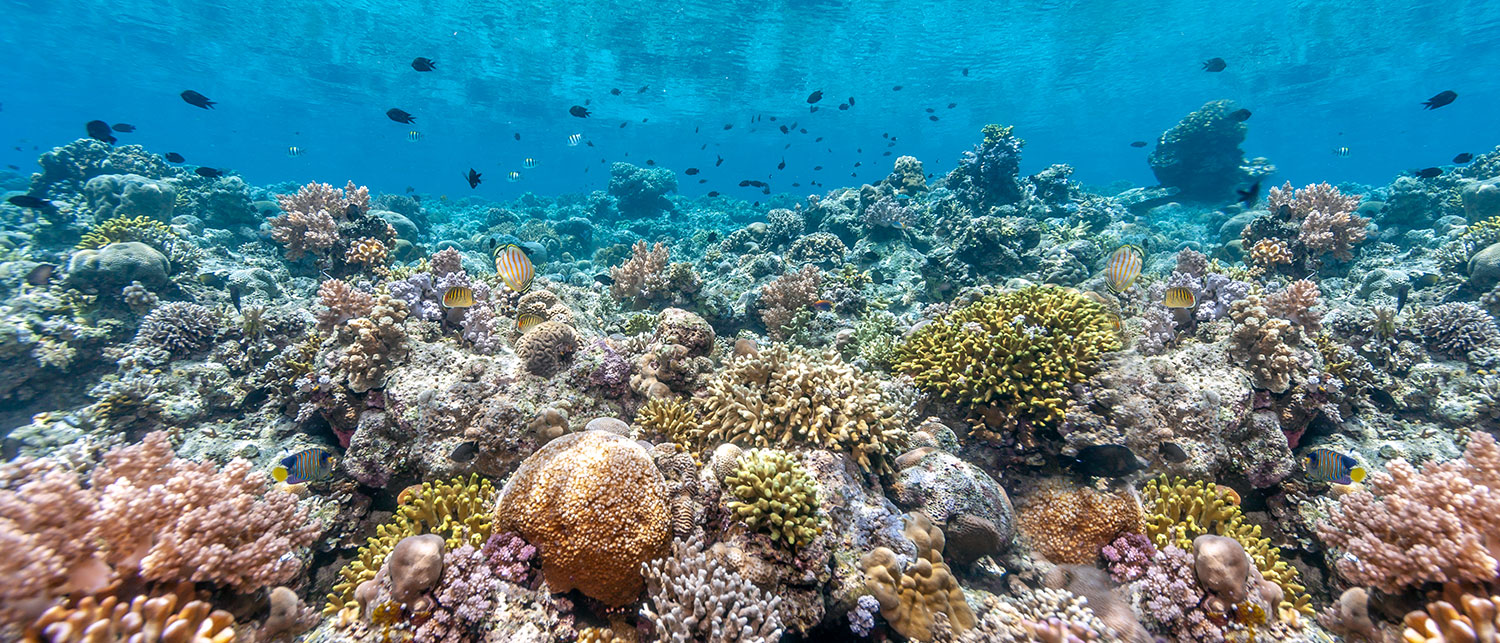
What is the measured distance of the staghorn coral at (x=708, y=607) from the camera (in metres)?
2.92

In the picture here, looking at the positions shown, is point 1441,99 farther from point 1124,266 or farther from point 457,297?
point 457,297

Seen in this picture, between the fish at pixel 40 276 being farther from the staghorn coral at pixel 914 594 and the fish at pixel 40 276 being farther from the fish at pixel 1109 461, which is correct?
the fish at pixel 1109 461

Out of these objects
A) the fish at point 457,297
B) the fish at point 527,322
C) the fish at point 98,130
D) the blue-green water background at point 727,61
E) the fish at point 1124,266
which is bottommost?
the fish at point 1124,266

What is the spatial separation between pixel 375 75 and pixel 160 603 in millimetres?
63841

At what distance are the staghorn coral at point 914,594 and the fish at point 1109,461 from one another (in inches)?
88.8

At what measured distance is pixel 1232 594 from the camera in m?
3.59

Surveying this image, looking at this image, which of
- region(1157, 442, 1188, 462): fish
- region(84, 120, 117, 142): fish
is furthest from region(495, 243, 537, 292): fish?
region(84, 120, 117, 142): fish

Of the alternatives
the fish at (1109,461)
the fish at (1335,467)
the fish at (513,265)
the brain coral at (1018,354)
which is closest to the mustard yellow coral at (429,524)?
the fish at (513,265)

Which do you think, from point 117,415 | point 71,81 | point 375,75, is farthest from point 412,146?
point 117,415

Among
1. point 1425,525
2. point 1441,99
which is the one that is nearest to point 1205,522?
point 1425,525

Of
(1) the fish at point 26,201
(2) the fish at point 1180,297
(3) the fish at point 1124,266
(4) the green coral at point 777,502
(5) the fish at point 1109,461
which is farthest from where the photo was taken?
(1) the fish at point 26,201

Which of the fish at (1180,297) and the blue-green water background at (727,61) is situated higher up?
the blue-green water background at (727,61)

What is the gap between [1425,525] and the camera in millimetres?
3271

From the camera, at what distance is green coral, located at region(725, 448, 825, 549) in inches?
136
